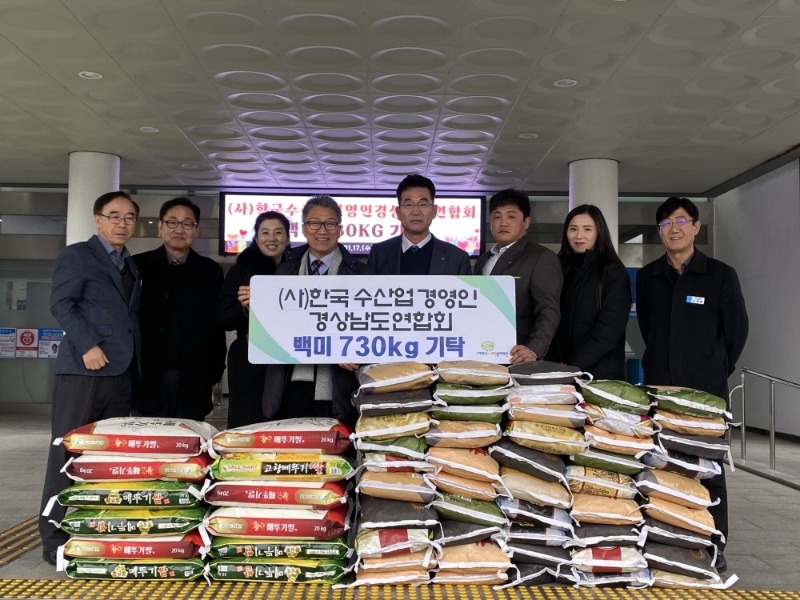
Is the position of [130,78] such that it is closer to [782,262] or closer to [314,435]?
[314,435]

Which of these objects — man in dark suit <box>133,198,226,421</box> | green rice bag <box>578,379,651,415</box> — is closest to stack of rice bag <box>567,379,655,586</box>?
green rice bag <box>578,379,651,415</box>

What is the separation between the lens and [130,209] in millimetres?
4074

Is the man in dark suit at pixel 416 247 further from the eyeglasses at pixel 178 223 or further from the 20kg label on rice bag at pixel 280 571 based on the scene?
the 20kg label on rice bag at pixel 280 571

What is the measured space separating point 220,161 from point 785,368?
816 cm

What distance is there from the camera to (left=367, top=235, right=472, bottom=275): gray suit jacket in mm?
4117

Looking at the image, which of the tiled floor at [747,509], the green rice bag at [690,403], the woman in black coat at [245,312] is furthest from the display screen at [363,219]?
the green rice bag at [690,403]

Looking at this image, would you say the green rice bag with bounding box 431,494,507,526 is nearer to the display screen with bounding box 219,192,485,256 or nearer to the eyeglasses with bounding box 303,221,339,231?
the eyeglasses with bounding box 303,221,339,231

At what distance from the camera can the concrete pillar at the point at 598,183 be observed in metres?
9.86

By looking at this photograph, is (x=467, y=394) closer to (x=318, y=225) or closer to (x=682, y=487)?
(x=682, y=487)

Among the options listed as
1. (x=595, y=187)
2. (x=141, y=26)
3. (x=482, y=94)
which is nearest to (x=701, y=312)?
(x=482, y=94)

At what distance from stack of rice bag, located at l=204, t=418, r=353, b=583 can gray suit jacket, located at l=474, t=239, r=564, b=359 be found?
1128 millimetres

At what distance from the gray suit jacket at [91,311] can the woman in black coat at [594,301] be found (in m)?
2.27

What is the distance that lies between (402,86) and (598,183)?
11.7 feet

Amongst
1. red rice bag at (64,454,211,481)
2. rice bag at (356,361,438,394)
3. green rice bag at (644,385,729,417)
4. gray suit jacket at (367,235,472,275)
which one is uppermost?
gray suit jacket at (367,235,472,275)
